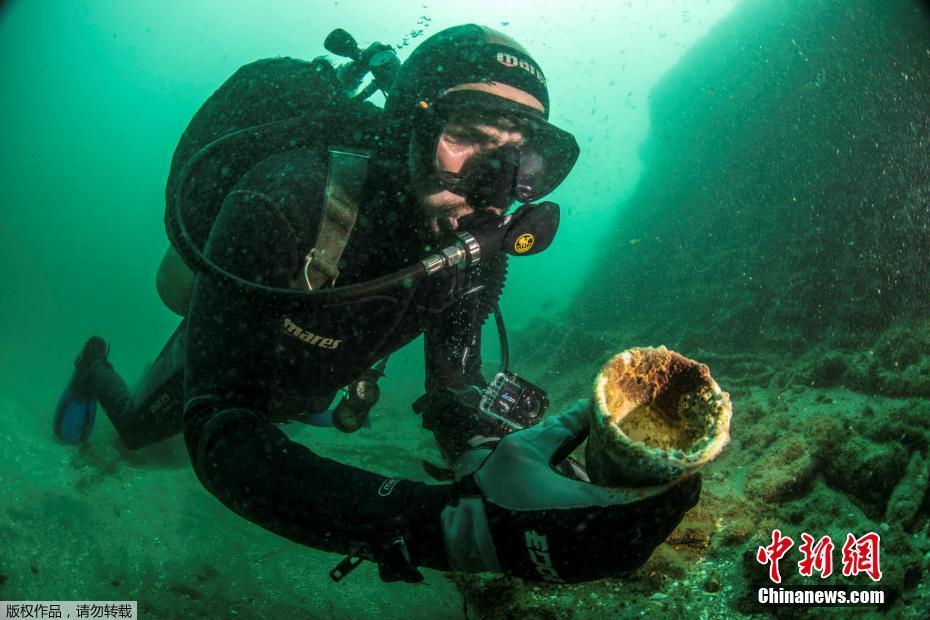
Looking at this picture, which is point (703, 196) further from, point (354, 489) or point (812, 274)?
point (354, 489)

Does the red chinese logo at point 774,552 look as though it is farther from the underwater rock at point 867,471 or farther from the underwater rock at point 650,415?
the underwater rock at point 650,415

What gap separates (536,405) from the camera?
8.87ft

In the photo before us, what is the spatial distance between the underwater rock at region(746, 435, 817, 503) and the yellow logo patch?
250 centimetres

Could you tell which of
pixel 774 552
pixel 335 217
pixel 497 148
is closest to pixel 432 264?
pixel 335 217

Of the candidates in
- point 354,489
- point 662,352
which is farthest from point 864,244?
point 354,489

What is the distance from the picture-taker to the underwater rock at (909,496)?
249 cm

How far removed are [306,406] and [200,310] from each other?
148cm

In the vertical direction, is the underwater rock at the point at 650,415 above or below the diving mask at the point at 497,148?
below

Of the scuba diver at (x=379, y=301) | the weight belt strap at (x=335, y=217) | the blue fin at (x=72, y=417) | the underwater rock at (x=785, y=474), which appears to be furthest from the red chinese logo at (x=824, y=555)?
the blue fin at (x=72, y=417)
